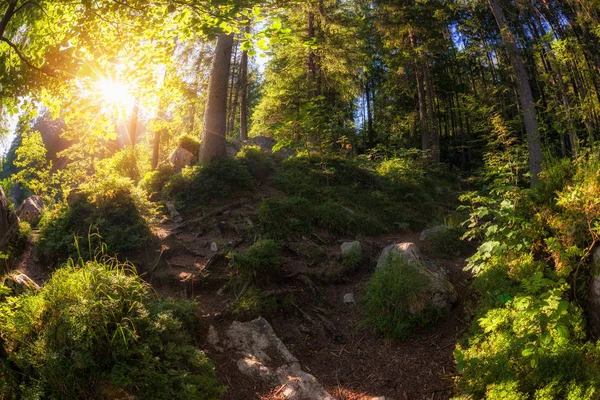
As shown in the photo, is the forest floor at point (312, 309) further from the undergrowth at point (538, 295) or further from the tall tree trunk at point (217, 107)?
the tall tree trunk at point (217, 107)

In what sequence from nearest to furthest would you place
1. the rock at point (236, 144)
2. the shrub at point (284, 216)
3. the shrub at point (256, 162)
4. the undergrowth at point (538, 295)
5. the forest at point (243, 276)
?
the undergrowth at point (538, 295)
the forest at point (243, 276)
the shrub at point (284, 216)
the shrub at point (256, 162)
the rock at point (236, 144)

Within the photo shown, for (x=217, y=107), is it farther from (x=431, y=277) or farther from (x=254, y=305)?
(x=431, y=277)

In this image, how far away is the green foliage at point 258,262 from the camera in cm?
569

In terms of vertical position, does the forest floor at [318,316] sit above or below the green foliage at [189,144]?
below

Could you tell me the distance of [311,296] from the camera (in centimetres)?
586

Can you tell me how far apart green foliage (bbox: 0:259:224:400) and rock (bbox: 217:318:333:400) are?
0.60 meters

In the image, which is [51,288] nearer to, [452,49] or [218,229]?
[218,229]

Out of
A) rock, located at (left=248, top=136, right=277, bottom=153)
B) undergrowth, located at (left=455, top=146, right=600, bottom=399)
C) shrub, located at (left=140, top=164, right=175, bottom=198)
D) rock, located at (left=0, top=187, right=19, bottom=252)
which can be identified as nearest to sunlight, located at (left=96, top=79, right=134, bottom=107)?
rock, located at (left=0, top=187, right=19, bottom=252)

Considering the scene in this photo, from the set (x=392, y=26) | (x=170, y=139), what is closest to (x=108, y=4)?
(x=170, y=139)

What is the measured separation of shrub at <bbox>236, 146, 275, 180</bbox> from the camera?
11016 mm

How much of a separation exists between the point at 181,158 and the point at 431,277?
9.44 meters

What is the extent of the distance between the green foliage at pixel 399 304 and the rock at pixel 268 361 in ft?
4.44

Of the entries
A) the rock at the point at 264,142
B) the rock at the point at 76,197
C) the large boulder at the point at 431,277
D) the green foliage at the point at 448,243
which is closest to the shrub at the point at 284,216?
the large boulder at the point at 431,277

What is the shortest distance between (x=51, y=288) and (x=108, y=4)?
9.89 ft
